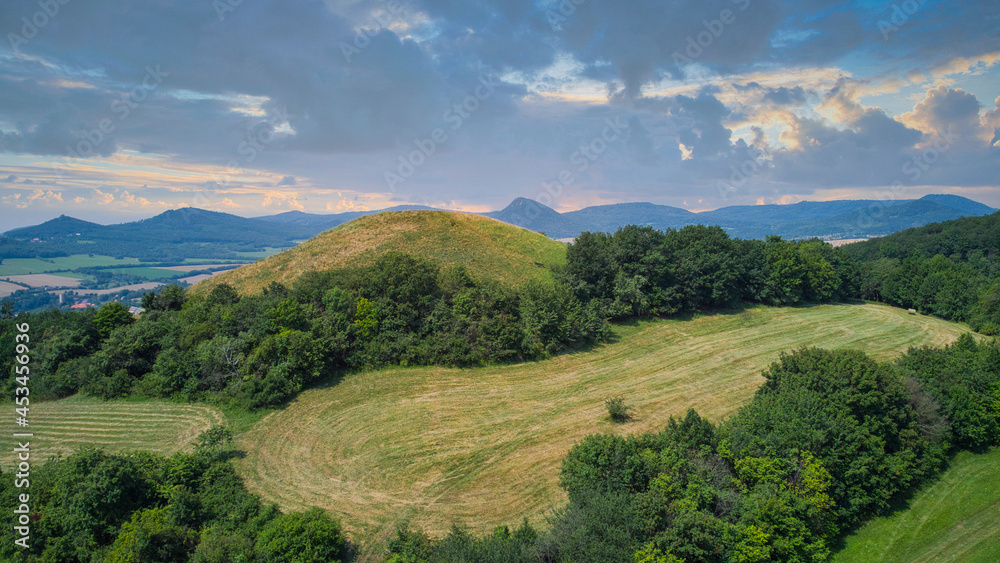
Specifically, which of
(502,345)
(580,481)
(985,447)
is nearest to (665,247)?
(502,345)

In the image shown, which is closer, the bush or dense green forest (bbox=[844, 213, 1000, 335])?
the bush

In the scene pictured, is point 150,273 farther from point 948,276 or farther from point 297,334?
point 948,276

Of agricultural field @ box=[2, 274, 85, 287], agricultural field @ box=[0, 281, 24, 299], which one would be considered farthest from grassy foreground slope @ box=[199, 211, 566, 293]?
agricultural field @ box=[2, 274, 85, 287]

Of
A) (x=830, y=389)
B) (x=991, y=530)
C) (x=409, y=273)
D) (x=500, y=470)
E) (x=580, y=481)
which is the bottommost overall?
(x=991, y=530)

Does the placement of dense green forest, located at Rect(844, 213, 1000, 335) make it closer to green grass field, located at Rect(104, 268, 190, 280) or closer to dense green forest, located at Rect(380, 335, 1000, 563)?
dense green forest, located at Rect(380, 335, 1000, 563)

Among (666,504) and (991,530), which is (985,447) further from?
(666,504)

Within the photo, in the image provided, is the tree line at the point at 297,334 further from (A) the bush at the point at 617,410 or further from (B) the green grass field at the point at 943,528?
(B) the green grass field at the point at 943,528

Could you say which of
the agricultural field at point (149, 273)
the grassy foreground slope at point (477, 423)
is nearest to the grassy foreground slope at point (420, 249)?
the grassy foreground slope at point (477, 423)
